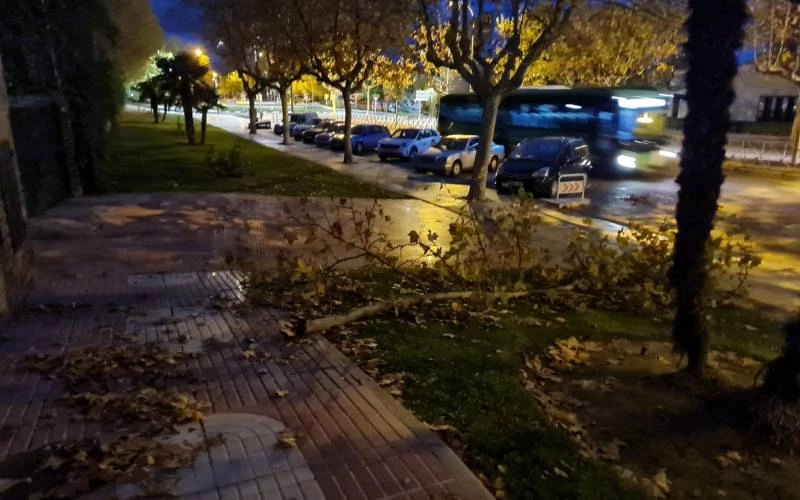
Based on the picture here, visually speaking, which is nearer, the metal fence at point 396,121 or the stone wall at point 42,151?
the stone wall at point 42,151

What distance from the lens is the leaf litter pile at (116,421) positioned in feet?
11.8

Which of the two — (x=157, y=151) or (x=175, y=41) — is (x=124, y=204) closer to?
(x=157, y=151)

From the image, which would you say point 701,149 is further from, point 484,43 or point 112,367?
point 484,43

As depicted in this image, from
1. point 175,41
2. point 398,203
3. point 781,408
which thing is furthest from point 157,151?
point 175,41

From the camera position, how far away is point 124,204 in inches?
576

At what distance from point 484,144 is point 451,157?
6.54 m

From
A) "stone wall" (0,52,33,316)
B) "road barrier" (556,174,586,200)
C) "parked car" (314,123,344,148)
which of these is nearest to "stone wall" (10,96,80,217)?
"stone wall" (0,52,33,316)

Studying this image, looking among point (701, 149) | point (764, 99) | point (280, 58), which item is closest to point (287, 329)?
point (701, 149)

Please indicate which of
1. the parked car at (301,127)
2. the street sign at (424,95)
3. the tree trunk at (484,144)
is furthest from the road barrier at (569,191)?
the street sign at (424,95)

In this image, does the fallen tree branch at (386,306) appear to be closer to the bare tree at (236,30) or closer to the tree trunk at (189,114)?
the bare tree at (236,30)

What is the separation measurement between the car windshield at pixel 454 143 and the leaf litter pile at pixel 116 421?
64.1 ft

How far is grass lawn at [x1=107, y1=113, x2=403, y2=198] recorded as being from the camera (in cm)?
1764

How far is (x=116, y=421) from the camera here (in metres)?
4.34

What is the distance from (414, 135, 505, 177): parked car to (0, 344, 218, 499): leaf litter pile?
1830 centimetres
